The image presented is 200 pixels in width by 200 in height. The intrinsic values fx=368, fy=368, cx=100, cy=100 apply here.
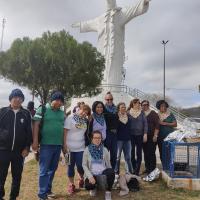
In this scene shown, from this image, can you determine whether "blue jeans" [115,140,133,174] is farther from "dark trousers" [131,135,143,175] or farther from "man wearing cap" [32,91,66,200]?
"man wearing cap" [32,91,66,200]

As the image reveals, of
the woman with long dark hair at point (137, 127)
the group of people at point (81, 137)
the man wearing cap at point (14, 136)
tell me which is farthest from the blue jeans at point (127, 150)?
the man wearing cap at point (14, 136)

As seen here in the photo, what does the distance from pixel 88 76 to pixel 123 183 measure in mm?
15938

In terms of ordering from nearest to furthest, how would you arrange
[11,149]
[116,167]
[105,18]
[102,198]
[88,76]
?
[11,149]
[102,198]
[116,167]
[88,76]
[105,18]

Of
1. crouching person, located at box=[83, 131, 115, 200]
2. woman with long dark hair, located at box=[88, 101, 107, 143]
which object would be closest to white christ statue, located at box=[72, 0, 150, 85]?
woman with long dark hair, located at box=[88, 101, 107, 143]

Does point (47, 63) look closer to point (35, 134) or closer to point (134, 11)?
point (134, 11)

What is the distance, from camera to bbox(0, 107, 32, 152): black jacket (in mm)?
5492

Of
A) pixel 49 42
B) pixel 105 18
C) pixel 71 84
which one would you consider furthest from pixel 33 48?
pixel 105 18

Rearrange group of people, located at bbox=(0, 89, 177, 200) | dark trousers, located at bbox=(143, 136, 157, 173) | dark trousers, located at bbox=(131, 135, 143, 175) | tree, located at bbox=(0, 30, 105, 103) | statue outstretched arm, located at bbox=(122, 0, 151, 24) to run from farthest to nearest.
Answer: statue outstretched arm, located at bbox=(122, 0, 151, 24)
tree, located at bbox=(0, 30, 105, 103)
dark trousers, located at bbox=(143, 136, 157, 173)
dark trousers, located at bbox=(131, 135, 143, 175)
group of people, located at bbox=(0, 89, 177, 200)

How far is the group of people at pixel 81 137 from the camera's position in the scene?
5.62 meters

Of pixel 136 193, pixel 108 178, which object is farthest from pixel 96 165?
pixel 136 193

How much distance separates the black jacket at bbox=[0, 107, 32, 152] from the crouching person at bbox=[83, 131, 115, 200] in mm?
1135

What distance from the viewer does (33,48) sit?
2062 cm

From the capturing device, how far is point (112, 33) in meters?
27.6

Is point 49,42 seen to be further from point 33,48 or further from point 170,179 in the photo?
point 170,179
